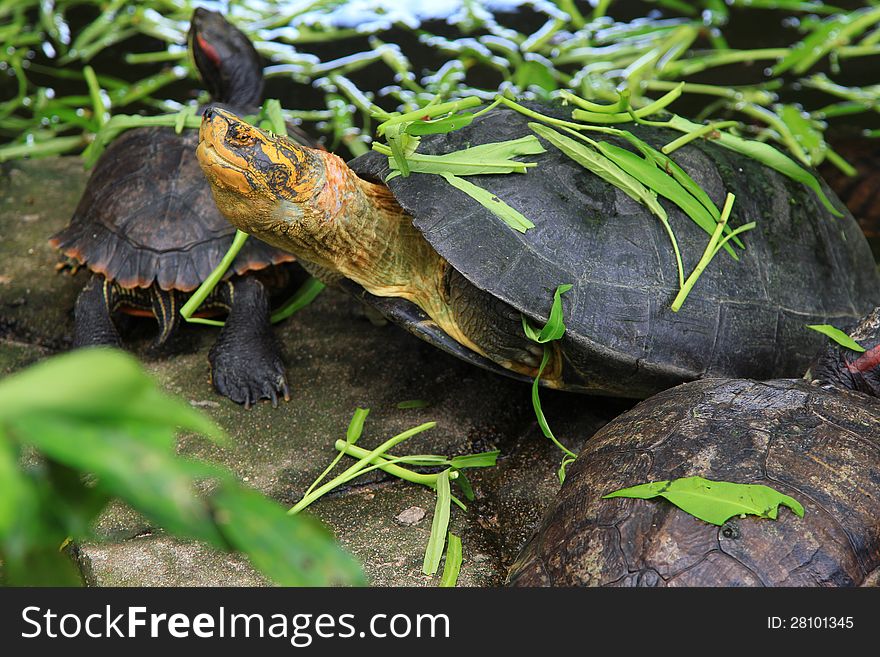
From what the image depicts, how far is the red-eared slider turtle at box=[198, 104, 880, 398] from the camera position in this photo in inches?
113

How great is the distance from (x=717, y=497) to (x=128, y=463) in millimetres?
1447

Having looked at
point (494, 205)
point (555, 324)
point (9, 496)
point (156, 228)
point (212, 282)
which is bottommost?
point (212, 282)

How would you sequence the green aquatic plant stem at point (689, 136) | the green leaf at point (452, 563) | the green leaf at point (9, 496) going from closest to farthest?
the green leaf at point (9, 496) → the green leaf at point (452, 563) → the green aquatic plant stem at point (689, 136)

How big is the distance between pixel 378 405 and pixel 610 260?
1.01 m

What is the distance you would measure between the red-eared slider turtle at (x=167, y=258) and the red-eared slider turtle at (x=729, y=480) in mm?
1481

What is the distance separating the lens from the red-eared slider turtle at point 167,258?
3.49 metres

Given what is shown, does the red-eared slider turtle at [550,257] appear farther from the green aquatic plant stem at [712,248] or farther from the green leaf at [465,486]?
the green leaf at [465,486]

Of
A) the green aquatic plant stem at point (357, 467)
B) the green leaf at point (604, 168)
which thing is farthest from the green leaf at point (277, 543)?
Result: the green leaf at point (604, 168)

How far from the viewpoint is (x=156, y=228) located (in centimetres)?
371

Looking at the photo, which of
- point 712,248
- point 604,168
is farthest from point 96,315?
point 712,248

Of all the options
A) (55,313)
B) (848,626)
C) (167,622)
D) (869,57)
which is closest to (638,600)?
(848,626)

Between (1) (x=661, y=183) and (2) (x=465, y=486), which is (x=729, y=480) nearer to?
(2) (x=465, y=486)

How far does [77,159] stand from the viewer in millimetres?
5250

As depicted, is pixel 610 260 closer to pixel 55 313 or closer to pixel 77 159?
pixel 55 313
